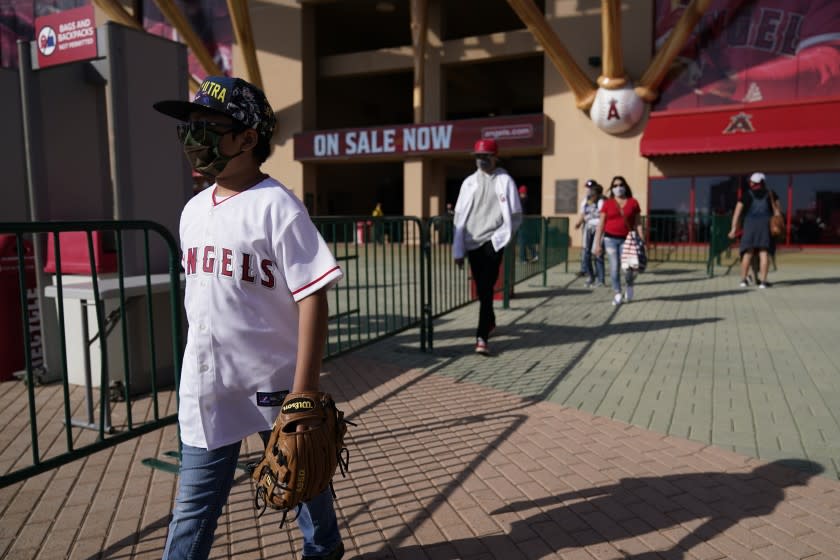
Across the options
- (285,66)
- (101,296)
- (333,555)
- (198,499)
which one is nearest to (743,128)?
(285,66)

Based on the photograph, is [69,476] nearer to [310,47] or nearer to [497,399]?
[497,399]

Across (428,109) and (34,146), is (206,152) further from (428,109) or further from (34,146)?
(428,109)

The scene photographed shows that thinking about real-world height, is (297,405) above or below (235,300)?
below

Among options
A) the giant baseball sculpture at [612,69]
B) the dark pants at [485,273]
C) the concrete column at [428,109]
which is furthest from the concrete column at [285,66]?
the dark pants at [485,273]

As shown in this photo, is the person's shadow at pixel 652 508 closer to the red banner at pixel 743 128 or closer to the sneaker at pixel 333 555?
the sneaker at pixel 333 555

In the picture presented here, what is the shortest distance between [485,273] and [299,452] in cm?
418

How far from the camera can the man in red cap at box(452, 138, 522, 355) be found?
5.70 meters

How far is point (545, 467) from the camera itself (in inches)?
135

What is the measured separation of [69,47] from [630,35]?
17.0 metres

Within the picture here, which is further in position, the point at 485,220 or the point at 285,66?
the point at 285,66

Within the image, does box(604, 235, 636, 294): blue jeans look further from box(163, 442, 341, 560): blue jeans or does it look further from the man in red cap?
box(163, 442, 341, 560): blue jeans

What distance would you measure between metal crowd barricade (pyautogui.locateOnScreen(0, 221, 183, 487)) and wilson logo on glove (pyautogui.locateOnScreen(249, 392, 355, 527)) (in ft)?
4.58

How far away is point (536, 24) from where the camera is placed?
17.0m

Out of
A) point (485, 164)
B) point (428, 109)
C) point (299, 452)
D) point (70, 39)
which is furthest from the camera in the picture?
point (428, 109)
